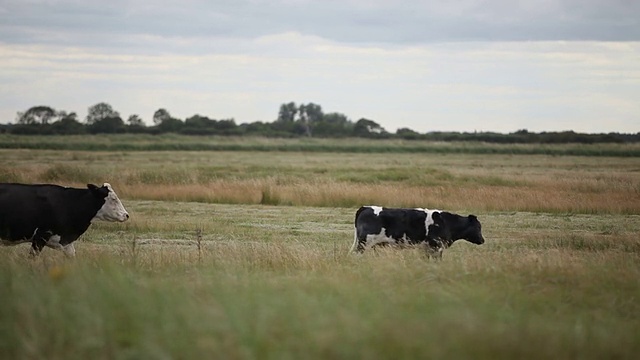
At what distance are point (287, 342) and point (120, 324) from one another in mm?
2048

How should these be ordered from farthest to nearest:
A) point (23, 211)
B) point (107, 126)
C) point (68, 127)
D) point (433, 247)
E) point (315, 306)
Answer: point (107, 126), point (68, 127), point (433, 247), point (23, 211), point (315, 306)

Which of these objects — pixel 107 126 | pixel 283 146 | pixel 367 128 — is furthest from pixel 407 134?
pixel 107 126

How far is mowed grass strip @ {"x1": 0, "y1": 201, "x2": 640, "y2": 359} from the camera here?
7949 millimetres

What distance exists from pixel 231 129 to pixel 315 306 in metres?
119

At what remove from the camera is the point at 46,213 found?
52.2 ft

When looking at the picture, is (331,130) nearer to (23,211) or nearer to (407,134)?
(407,134)

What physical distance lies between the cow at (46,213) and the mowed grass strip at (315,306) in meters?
0.59

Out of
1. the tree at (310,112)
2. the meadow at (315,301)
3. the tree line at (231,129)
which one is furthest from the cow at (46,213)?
the tree at (310,112)

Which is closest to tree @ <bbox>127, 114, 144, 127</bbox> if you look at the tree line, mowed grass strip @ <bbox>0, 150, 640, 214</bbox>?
the tree line

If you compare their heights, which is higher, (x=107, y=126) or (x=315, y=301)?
(x=107, y=126)

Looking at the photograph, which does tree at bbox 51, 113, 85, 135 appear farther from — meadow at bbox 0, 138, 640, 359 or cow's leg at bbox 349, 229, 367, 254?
cow's leg at bbox 349, 229, 367, 254

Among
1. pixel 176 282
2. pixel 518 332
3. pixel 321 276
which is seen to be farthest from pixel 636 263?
pixel 176 282

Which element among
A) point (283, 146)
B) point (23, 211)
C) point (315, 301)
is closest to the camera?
point (315, 301)

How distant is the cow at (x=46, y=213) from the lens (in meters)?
15.5
